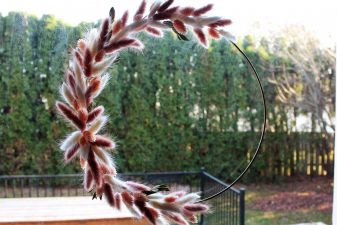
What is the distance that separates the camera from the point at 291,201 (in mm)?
2502

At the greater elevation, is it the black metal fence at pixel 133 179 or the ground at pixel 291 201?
the black metal fence at pixel 133 179

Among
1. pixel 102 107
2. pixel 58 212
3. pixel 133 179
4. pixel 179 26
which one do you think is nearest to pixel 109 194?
pixel 102 107

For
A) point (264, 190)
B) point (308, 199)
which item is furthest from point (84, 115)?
point (308, 199)

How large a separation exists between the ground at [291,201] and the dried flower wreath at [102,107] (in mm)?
1678

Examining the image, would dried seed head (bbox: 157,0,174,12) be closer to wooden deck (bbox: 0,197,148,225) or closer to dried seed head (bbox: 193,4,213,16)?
dried seed head (bbox: 193,4,213,16)

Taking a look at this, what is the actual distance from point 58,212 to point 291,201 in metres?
Result: 1.62

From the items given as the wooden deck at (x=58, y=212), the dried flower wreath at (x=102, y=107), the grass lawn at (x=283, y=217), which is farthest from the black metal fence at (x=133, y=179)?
the dried flower wreath at (x=102, y=107)

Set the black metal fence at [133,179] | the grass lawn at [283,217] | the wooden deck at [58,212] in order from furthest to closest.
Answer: the grass lawn at [283,217]
the black metal fence at [133,179]
the wooden deck at [58,212]

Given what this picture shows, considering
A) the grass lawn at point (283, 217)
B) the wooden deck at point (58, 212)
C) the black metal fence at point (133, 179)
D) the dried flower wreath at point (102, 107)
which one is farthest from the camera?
the grass lawn at point (283, 217)

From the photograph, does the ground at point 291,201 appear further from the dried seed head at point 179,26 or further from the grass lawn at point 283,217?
the dried seed head at point 179,26

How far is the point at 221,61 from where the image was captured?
234cm

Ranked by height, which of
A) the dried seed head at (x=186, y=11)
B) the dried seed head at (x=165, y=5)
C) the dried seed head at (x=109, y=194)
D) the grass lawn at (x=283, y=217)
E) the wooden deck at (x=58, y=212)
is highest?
the dried seed head at (x=165, y=5)

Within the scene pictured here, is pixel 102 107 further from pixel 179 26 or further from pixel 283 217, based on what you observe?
pixel 283 217

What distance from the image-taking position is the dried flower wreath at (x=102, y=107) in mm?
586
